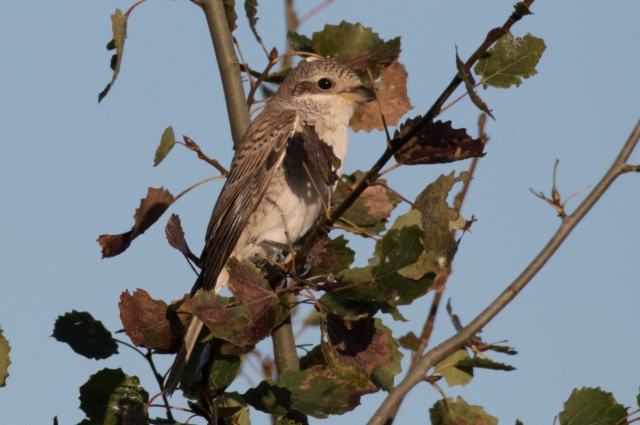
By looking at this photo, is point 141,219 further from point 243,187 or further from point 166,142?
point 243,187

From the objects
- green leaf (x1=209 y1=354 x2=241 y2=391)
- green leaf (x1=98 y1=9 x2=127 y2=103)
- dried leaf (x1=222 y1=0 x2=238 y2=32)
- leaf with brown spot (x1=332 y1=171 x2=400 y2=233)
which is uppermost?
dried leaf (x1=222 y1=0 x2=238 y2=32)

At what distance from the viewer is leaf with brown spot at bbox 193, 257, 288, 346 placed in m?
2.63

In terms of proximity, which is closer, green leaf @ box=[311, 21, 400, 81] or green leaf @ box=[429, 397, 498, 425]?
green leaf @ box=[429, 397, 498, 425]

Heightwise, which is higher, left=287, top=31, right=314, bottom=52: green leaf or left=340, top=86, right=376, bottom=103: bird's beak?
left=340, top=86, right=376, bottom=103: bird's beak

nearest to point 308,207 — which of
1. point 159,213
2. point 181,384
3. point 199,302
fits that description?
point 159,213

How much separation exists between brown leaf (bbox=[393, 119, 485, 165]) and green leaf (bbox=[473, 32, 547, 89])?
0.58 ft

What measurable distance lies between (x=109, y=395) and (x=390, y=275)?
1.23m

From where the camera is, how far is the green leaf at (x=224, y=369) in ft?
10.6

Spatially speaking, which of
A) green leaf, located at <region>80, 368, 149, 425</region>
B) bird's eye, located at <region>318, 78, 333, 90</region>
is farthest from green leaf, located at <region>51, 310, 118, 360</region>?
bird's eye, located at <region>318, 78, 333, 90</region>

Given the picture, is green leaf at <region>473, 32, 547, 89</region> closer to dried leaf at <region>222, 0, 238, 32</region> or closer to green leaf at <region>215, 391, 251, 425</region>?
green leaf at <region>215, 391, 251, 425</region>

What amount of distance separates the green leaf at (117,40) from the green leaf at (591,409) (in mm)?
2288

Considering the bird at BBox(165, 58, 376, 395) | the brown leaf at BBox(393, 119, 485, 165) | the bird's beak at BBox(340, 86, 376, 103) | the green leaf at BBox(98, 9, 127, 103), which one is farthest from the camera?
the bird's beak at BBox(340, 86, 376, 103)

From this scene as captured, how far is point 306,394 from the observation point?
2.99 metres

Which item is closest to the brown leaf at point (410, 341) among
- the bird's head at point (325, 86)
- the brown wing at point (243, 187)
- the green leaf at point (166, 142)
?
the brown wing at point (243, 187)
